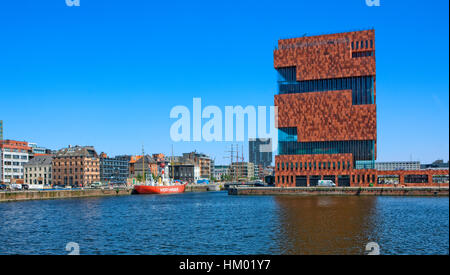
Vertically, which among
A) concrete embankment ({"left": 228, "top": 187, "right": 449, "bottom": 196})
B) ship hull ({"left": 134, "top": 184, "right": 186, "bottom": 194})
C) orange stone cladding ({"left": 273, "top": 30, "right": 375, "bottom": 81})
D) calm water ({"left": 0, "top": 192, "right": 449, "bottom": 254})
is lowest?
ship hull ({"left": 134, "top": 184, "right": 186, "bottom": 194})

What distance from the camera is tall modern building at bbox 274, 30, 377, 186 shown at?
150m

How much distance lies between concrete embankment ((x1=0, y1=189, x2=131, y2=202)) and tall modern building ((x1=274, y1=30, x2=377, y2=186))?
61.0 meters

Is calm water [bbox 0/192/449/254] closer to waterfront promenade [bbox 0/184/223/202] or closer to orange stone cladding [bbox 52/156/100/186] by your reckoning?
waterfront promenade [bbox 0/184/223/202]

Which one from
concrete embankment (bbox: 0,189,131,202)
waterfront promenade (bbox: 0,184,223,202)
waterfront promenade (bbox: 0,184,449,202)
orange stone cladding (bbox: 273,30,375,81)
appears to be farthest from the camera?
orange stone cladding (bbox: 273,30,375,81)

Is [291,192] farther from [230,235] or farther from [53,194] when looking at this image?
[230,235]

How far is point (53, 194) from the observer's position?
395 feet

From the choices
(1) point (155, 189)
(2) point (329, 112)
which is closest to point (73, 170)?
(1) point (155, 189)

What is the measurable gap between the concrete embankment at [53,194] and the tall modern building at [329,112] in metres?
61.0

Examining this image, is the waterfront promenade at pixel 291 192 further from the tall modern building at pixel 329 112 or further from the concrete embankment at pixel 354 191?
the tall modern building at pixel 329 112

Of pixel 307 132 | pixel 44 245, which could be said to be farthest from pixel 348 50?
pixel 44 245

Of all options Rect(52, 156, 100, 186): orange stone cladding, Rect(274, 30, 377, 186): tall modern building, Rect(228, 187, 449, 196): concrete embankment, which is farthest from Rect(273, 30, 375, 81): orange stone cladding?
Rect(52, 156, 100, 186): orange stone cladding

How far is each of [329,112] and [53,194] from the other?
9498 centimetres
